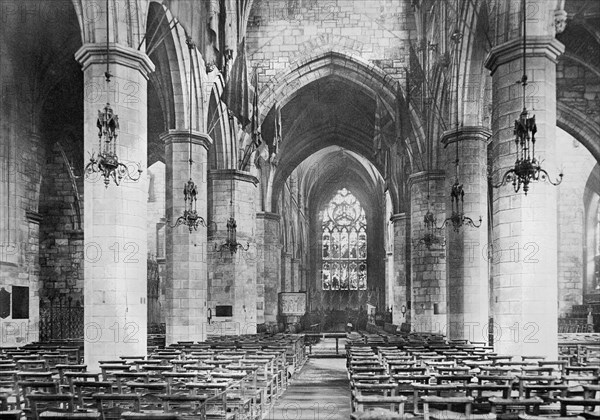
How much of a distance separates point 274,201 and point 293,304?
5866 mm

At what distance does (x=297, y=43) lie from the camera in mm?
27219

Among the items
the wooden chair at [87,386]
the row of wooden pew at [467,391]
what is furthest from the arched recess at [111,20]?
the row of wooden pew at [467,391]

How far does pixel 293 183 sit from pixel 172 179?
26.7 metres

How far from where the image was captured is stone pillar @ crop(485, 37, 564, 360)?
12.5 m

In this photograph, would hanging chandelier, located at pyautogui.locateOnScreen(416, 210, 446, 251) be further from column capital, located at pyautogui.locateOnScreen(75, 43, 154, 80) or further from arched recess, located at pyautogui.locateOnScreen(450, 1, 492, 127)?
column capital, located at pyautogui.locateOnScreen(75, 43, 154, 80)

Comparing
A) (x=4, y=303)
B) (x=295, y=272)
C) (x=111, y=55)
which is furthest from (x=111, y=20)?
(x=295, y=272)

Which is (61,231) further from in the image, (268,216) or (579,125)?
(579,125)

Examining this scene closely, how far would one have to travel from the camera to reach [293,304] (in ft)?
101

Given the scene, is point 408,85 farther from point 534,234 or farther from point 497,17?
point 534,234

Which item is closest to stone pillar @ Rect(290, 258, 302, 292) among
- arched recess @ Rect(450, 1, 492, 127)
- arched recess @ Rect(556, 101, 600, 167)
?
arched recess @ Rect(556, 101, 600, 167)

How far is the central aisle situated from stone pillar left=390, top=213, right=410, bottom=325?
1165 cm

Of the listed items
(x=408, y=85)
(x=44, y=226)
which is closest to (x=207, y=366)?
(x=44, y=226)

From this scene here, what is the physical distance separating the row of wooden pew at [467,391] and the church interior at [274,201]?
0.06 m

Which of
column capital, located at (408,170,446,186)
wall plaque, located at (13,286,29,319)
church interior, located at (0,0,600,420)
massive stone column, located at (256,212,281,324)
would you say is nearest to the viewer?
church interior, located at (0,0,600,420)
